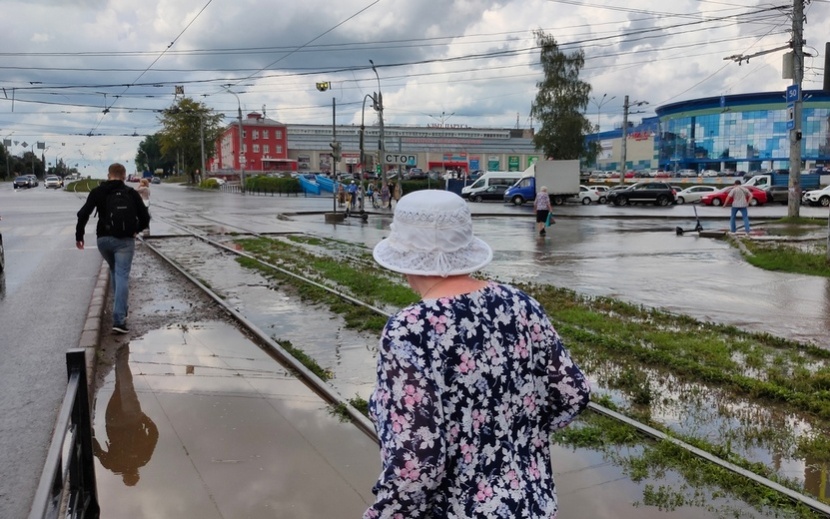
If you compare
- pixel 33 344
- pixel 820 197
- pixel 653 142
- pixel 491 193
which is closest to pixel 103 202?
pixel 33 344

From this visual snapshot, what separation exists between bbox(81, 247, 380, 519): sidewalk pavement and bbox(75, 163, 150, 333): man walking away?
1.86ft

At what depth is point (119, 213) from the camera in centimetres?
788

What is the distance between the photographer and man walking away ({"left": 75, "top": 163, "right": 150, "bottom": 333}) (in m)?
7.88

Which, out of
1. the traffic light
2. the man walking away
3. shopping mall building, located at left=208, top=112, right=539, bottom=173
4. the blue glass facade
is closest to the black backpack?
the man walking away

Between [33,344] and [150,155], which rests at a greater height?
[150,155]

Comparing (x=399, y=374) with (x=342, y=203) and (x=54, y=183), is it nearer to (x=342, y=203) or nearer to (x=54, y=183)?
(x=342, y=203)

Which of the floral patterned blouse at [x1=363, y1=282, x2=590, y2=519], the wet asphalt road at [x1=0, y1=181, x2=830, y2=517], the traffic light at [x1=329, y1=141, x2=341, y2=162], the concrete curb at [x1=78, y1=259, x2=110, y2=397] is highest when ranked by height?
the traffic light at [x1=329, y1=141, x2=341, y2=162]

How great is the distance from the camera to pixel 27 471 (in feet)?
14.7

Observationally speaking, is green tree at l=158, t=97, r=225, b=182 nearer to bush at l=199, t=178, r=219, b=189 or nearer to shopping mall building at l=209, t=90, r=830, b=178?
shopping mall building at l=209, t=90, r=830, b=178

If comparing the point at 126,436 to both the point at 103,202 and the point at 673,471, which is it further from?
the point at 673,471

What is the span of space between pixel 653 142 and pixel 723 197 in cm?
8038

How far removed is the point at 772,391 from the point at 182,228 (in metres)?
20.8

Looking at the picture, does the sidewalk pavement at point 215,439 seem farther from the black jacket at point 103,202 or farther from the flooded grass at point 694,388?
the black jacket at point 103,202

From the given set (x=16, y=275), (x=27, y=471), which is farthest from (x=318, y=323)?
(x=16, y=275)
